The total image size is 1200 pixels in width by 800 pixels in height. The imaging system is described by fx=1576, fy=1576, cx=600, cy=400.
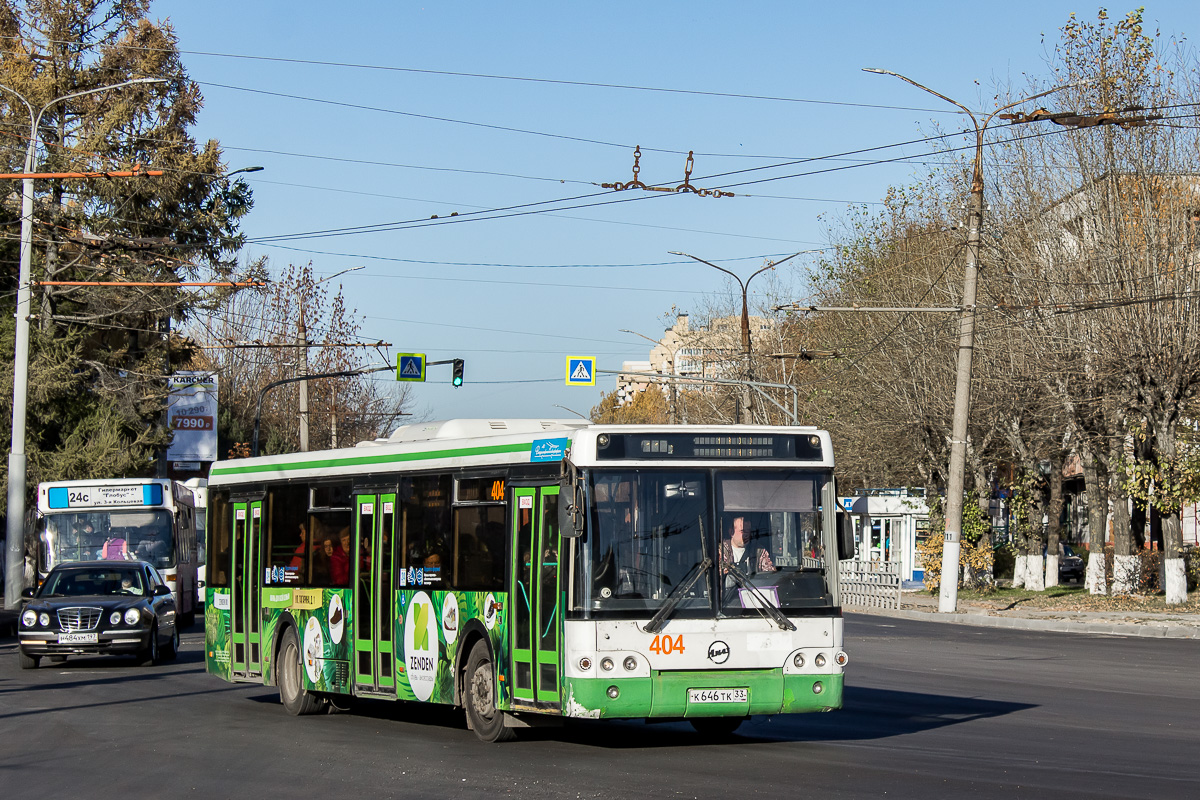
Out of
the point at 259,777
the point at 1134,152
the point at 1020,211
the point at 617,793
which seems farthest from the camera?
the point at 1020,211

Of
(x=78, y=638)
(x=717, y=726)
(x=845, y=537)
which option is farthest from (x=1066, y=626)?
(x=845, y=537)

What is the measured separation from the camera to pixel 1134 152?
3447 cm

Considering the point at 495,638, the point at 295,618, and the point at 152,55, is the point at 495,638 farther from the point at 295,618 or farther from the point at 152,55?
the point at 152,55

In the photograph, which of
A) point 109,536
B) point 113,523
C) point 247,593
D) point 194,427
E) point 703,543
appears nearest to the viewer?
point 703,543

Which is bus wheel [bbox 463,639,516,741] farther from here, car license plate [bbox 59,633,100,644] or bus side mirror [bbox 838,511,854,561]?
car license plate [bbox 59,633,100,644]

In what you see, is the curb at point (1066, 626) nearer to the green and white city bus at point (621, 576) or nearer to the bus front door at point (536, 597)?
the green and white city bus at point (621, 576)

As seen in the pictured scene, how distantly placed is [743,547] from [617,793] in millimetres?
2541

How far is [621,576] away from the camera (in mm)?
11375

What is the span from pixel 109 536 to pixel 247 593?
14537 millimetres

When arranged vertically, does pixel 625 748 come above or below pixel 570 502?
below

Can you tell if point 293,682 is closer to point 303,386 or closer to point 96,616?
point 96,616

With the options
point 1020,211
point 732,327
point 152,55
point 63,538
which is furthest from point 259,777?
point 732,327

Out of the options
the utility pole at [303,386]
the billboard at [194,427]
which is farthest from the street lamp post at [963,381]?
the billboard at [194,427]

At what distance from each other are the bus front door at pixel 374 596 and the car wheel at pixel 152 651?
8.57 metres
